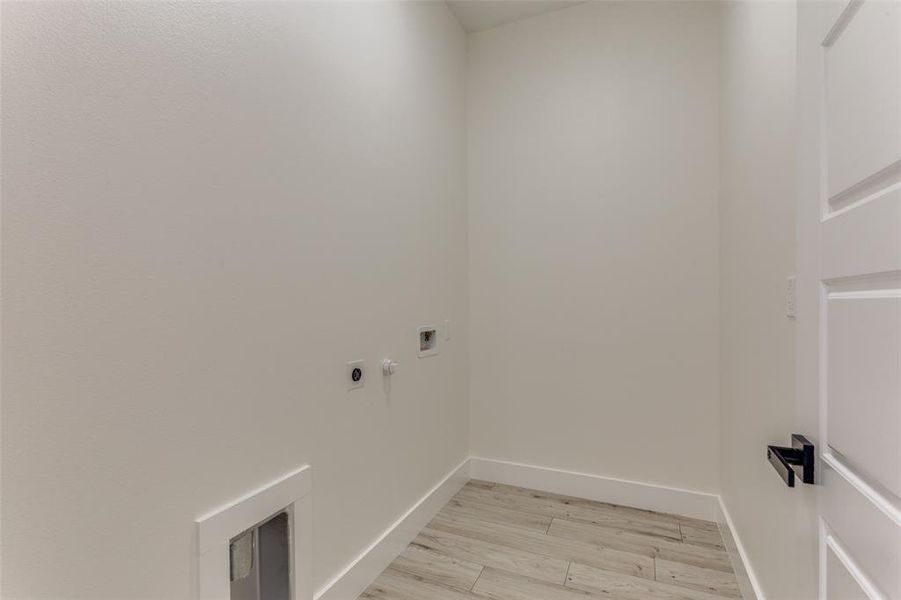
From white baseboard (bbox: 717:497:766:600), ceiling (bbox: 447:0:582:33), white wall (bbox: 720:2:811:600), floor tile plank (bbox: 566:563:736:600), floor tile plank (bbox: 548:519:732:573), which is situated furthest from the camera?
ceiling (bbox: 447:0:582:33)

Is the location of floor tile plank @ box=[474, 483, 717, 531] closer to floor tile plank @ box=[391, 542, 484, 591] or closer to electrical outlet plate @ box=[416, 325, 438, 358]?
floor tile plank @ box=[391, 542, 484, 591]

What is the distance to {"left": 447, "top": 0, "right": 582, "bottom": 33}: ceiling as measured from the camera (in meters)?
2.50

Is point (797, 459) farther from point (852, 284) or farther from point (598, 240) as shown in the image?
point (598, 240)

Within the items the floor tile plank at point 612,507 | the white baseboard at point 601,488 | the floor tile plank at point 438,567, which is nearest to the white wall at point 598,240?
the white baseboard at point 601,488

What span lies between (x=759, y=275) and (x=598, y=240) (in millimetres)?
1046

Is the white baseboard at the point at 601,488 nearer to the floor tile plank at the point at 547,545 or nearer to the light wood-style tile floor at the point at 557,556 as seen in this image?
the light wood-style tile floor at the point at 557,556

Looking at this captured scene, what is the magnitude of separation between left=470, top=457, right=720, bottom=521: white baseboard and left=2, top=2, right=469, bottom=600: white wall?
98 cm

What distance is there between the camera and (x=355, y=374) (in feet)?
5.57

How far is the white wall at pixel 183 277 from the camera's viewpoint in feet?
2.63

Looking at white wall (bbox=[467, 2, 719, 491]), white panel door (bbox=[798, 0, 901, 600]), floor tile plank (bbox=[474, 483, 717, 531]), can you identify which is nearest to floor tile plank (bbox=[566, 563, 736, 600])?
floor tile plank (bbox=[474, 483, 717, 531])

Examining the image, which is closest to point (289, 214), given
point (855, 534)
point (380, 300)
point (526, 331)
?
point (380, 300)

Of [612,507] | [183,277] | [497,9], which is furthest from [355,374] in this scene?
[497,9]

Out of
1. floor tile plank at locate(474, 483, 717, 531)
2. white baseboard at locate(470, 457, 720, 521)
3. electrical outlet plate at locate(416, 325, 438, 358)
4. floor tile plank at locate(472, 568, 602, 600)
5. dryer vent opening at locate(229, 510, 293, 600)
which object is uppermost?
electrical outlet plate at locate(416, 325, 438, 358)

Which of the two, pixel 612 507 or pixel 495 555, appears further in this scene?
pixel 612 507
